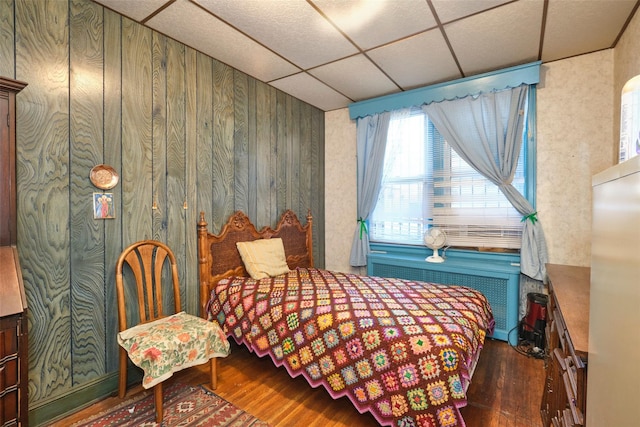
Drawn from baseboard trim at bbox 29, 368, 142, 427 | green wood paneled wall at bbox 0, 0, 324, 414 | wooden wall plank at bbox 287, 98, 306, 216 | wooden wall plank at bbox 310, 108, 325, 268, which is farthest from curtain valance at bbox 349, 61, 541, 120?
baseboard trim at bbox 29, 368, 142, 427

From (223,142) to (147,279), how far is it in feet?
4.59

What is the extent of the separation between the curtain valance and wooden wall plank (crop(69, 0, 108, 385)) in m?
2.70

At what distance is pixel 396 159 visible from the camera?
368 cm

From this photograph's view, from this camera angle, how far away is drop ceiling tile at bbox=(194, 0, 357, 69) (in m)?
2.03

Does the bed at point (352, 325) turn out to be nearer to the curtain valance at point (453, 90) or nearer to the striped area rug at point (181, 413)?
the striped area rug at point (181, 413)

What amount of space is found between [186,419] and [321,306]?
107 centimetres

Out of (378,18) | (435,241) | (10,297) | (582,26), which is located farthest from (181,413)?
(582,26)

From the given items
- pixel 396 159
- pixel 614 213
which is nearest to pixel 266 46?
pixel 396 159

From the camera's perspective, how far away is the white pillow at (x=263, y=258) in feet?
9.50

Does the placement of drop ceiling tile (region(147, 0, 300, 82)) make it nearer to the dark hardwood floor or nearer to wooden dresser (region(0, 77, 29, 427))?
wooden dresser (region(0, 77, 29, 427))

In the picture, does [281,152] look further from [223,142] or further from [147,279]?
[147,279]

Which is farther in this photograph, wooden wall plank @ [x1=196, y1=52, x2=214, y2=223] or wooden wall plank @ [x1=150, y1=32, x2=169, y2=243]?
wooden wall plank @ [x1=196, y1=52, x2=214, y2=223]

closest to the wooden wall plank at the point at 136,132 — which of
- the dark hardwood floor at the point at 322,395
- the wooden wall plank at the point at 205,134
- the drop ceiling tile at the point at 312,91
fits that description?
the wooden wall plank at the point at 205,134

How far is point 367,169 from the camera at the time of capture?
376cm
